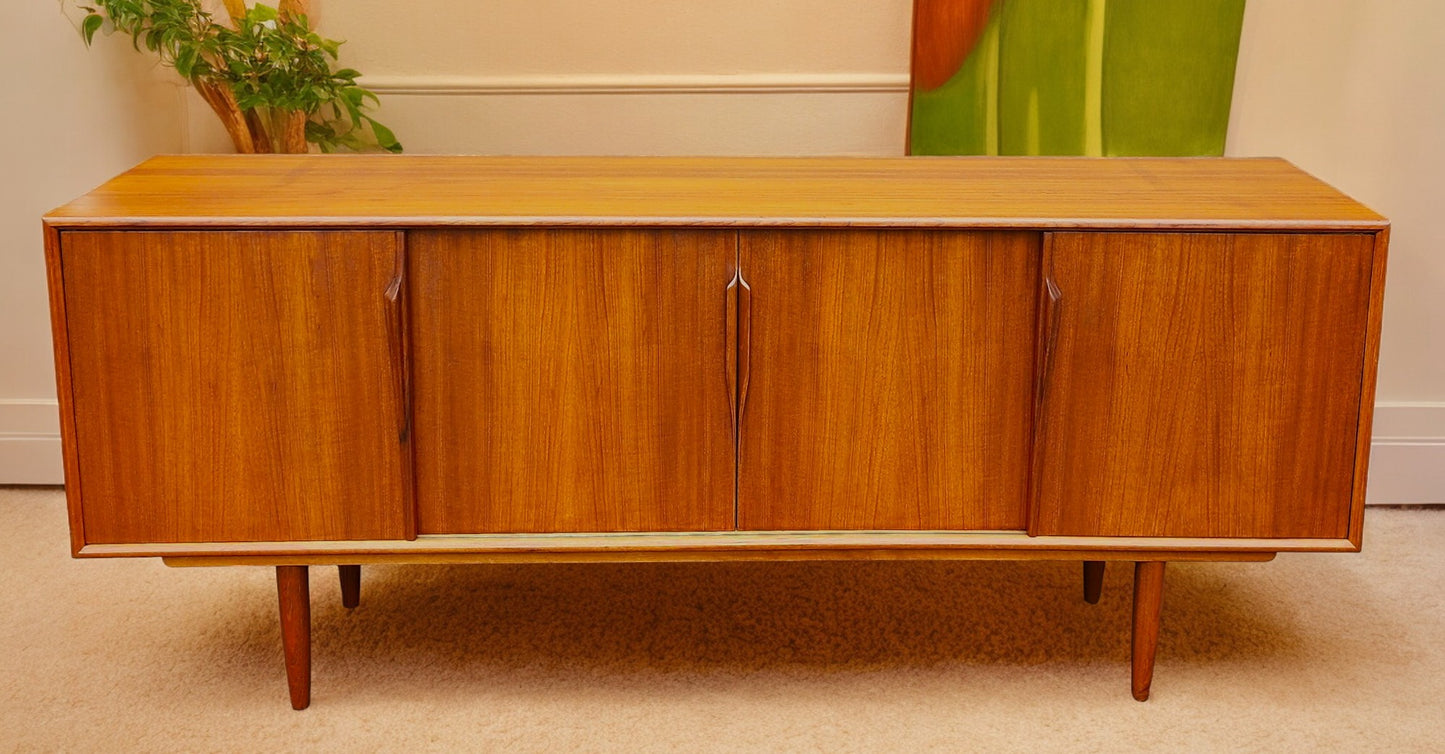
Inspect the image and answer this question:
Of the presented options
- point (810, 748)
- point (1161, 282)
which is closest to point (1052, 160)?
point (1161, 282)

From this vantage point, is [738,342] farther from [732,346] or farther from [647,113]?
[647,113]

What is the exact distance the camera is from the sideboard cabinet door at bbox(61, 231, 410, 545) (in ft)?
5.19

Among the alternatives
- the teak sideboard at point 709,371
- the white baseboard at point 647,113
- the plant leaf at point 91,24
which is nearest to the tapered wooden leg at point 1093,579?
the teak sideboard at point 709,371

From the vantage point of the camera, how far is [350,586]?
2.10m

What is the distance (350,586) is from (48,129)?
1.09 m

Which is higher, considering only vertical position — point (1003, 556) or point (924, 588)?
point (1003, 556)

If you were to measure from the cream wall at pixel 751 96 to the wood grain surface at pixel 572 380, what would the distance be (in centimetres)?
95

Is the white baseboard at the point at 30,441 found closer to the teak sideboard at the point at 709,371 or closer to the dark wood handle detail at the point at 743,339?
the teak sideboard at the point at 709,371

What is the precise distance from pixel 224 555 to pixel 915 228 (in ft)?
3.23

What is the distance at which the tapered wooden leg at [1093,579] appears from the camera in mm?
2111

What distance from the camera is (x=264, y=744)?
1747mm

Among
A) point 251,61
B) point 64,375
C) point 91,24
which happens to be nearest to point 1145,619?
point 64,375

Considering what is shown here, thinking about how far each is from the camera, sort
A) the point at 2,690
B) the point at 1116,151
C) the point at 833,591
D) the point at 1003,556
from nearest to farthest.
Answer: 1. the point at 1003,556
2. the point at 2,690
3. the point at 833,591
4. the point at 1116,151

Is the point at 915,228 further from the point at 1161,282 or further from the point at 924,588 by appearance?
the point at 924,588
